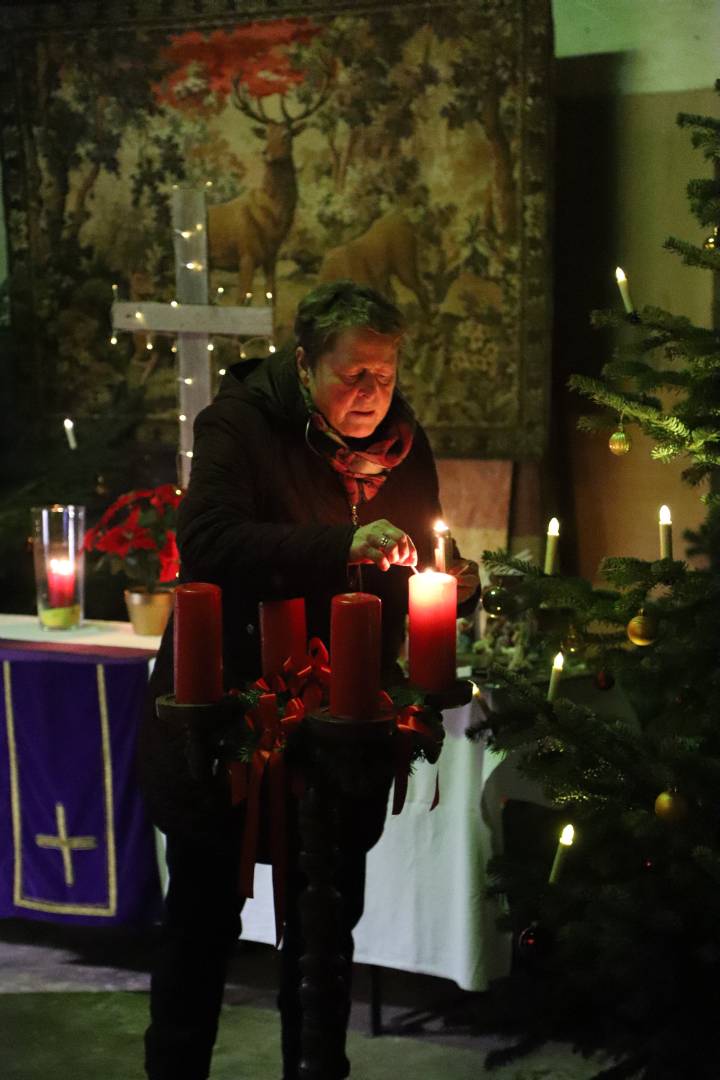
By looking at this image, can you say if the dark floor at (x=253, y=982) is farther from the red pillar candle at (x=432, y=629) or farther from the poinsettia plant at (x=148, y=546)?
the red pillar candle at (x=432, y=629)

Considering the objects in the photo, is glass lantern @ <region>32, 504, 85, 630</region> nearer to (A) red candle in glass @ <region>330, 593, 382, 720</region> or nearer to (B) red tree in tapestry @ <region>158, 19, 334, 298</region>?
(B) red tree in tapestry @ <region>158, 19, 334, 298</region>

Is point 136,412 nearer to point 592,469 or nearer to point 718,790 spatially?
point 592,469

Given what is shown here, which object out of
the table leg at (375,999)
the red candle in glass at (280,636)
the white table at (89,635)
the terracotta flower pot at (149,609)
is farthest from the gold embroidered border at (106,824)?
the red candle in glass at (280,636)

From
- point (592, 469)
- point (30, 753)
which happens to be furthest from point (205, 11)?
point (30, 753)

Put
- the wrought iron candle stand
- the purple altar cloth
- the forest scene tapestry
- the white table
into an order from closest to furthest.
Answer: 1. the wrought iron candle stand
2. the purple altar cloth
3. the white table
4. the forest scene tapestry

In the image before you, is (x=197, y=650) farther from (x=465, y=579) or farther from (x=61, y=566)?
(x=61, y=566)

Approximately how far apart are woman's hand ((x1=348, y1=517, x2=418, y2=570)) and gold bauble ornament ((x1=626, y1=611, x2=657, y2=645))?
2.44 ft

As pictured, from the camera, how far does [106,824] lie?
3361 mm

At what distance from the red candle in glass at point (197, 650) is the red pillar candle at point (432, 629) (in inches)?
10.6

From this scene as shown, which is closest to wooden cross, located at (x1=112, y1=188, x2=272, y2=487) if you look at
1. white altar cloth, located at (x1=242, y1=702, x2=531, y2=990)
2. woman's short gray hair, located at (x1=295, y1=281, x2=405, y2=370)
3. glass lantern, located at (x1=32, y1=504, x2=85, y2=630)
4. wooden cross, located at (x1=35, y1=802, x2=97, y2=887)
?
glass lantern, located at (x1=32, y1=504, x2=85, y2=630)

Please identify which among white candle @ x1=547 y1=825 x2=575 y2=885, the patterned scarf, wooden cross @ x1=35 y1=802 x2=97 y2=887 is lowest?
wooden cross @ x1=35 y1=802 x2=97 y2=887

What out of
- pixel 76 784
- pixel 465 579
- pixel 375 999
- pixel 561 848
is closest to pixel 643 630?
pixel 561 848

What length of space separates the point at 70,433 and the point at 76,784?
1.51 metres

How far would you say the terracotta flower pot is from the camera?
3504 mm
